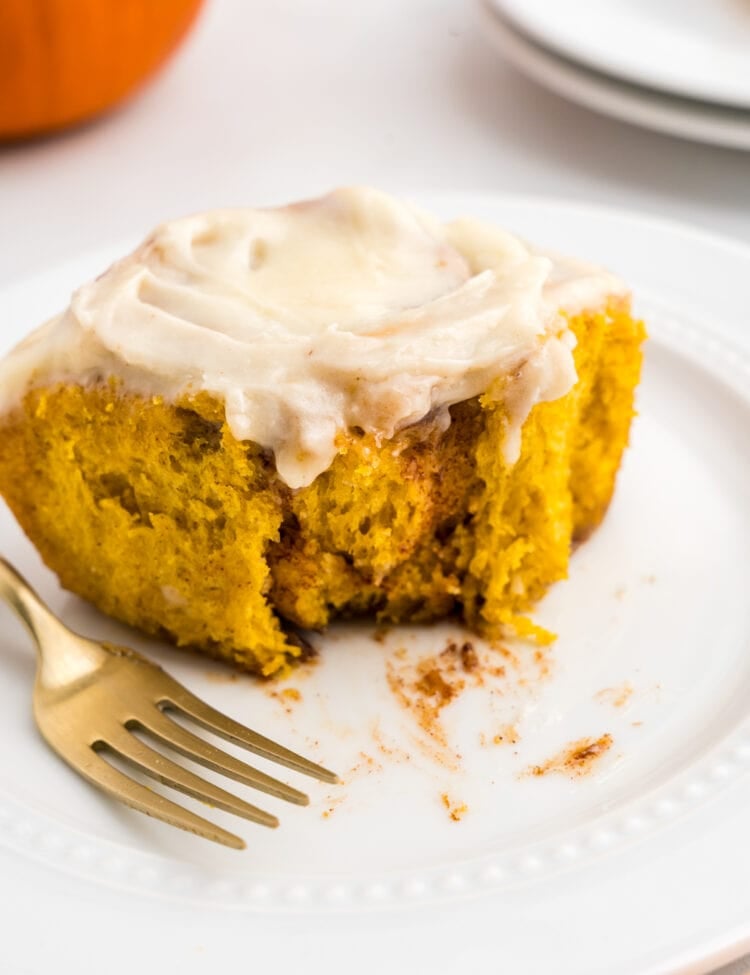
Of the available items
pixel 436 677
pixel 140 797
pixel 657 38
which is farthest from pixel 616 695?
pixel 657 38

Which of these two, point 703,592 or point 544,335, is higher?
point 544,335

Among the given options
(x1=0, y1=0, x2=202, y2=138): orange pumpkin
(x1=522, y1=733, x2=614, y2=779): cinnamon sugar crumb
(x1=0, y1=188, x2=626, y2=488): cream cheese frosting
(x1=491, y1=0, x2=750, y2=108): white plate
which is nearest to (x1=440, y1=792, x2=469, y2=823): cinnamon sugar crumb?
(x1=522, y1=733, x2=614, y2=779): cinnamon sugar crumb

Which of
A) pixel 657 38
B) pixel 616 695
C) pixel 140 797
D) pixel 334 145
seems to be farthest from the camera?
pixel 334 145

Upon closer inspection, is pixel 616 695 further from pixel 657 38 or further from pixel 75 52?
pixel 75 52

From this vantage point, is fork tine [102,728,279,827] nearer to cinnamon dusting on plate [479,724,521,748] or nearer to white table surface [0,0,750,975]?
cinnamon dusting on plate [479,724,521,748]

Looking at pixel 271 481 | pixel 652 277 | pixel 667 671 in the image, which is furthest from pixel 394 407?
pixel 652 277

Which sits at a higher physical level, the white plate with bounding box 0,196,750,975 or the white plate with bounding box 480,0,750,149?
the white plate with bounding box 480,0,750,149

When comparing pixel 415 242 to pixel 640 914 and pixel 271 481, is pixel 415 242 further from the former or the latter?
pixel 640 914
